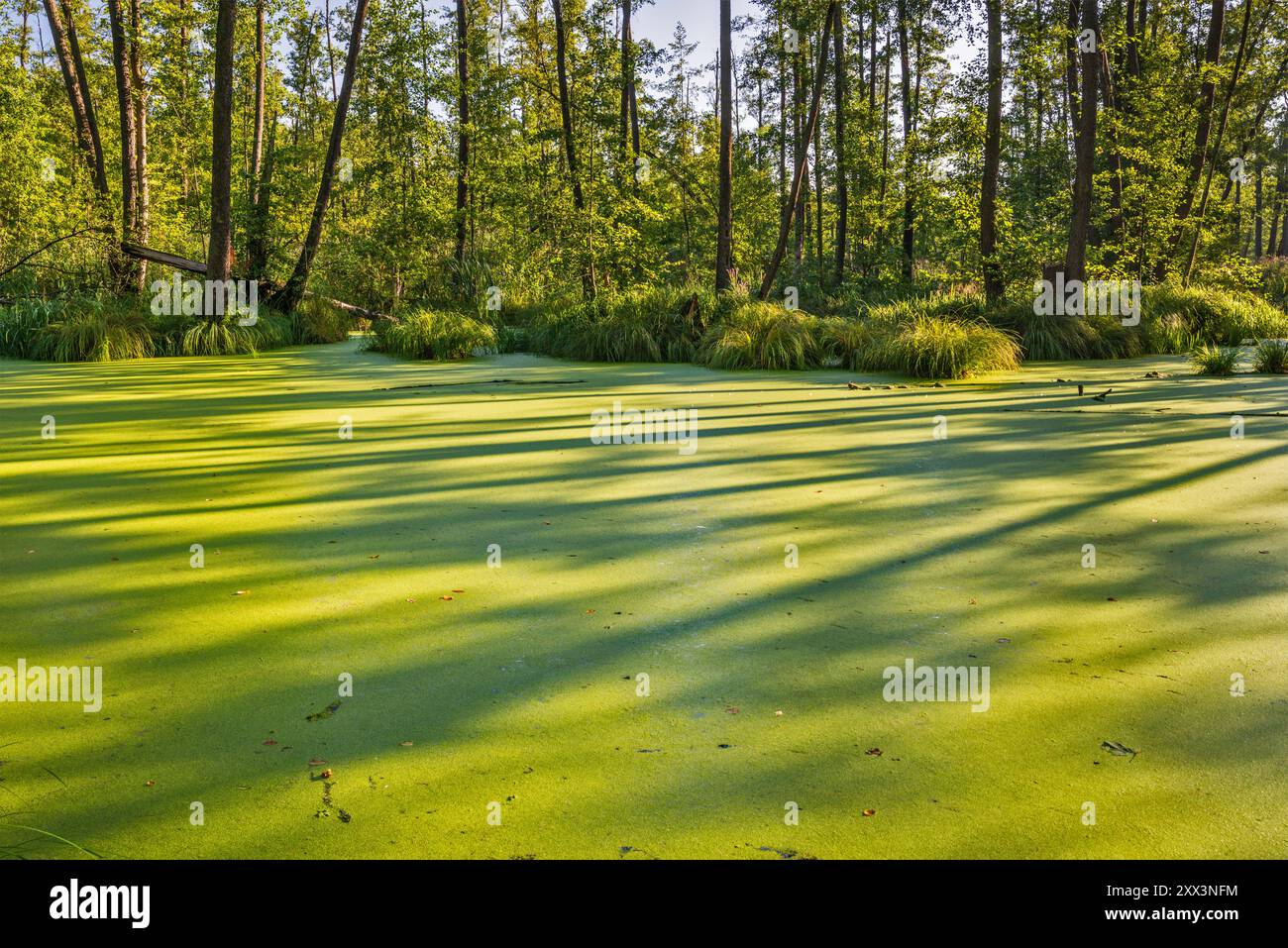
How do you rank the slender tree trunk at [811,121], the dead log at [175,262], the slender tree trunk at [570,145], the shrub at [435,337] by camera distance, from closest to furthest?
the shrub at [435,337], the slender tree trunk at [811,121], the dead log at [175,262], the slender tree trunk at [570,145]

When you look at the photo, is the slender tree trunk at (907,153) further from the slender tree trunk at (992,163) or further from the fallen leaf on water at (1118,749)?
the fallen leaf on water at (1118,749)

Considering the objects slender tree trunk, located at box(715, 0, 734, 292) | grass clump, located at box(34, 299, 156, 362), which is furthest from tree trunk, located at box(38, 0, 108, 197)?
slender tree trunk, located at box(715, 0, 734, 292)

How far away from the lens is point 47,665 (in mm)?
2033

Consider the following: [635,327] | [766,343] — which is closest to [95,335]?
[635,327]

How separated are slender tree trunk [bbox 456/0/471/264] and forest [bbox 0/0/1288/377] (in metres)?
0.05

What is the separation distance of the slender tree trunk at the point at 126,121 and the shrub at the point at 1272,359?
12.7 m

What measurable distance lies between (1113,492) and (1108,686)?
2021mm

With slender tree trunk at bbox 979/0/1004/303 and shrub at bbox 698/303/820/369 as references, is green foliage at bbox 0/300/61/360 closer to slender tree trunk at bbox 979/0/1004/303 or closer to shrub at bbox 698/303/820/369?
shrub at bbox 698/303/820/369

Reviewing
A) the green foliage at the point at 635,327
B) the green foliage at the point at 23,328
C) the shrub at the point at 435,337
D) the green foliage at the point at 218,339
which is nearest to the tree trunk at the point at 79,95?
the green foliage at the point at 23,328

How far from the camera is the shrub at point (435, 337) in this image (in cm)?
1008

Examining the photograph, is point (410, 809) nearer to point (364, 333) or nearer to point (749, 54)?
point (364, 333)

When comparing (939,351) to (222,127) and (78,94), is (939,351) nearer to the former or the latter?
(222,127)

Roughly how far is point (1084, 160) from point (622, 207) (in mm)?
6044

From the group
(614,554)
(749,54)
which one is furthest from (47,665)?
(749,54)
